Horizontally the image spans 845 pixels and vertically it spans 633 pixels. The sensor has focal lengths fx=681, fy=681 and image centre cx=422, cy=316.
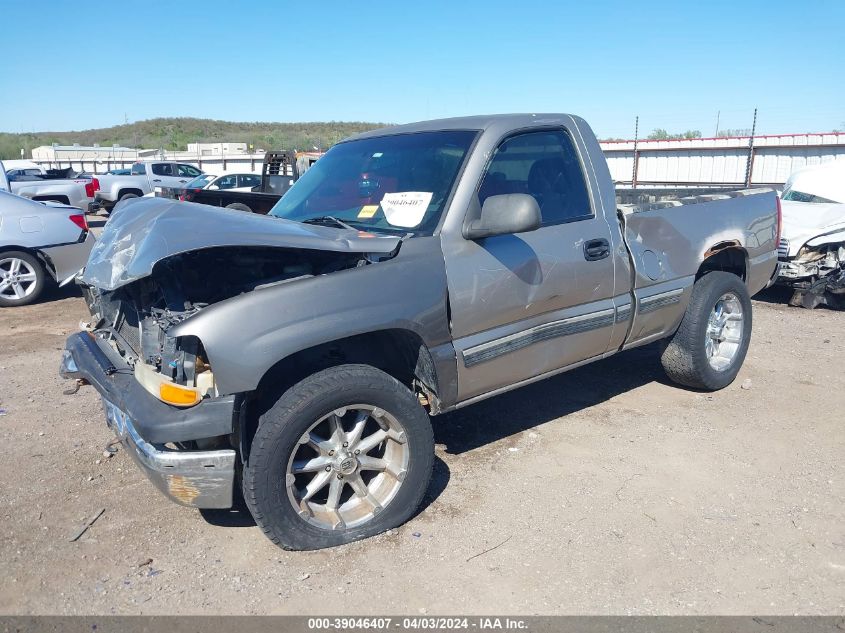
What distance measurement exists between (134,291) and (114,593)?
57.0 inches

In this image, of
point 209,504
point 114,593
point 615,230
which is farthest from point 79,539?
point 615,230

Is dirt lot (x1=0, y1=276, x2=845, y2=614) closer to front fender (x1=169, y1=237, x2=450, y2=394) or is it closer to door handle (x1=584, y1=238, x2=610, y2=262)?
front fender (x1=169, y1=237, x2=450, y2=394)

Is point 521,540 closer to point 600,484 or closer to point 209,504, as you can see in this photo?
point 600,484

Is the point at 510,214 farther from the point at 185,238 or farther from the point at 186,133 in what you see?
the point at 186,133

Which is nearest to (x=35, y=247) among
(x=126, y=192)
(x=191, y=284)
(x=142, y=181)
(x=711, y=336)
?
(x=191, y=284)

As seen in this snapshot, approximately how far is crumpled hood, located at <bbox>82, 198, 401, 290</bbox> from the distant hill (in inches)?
2681

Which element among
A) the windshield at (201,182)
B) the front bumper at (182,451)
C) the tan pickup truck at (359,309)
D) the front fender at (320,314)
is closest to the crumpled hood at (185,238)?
the tan pickup truck at (359,309)

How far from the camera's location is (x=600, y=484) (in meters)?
3.91

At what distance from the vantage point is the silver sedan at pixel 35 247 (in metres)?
8.52

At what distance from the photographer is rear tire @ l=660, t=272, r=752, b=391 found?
16.2 feet

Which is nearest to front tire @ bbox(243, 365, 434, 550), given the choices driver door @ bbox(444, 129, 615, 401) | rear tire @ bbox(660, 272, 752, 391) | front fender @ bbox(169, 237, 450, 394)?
front fender @ bbox(169, 237, 450, 394)

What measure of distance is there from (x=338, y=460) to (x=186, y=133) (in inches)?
3473

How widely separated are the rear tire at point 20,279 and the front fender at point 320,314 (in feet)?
23.1

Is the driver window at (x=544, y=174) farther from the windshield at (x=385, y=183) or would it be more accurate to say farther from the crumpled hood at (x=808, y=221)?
the crumpled hood at (x=808, y=221)
